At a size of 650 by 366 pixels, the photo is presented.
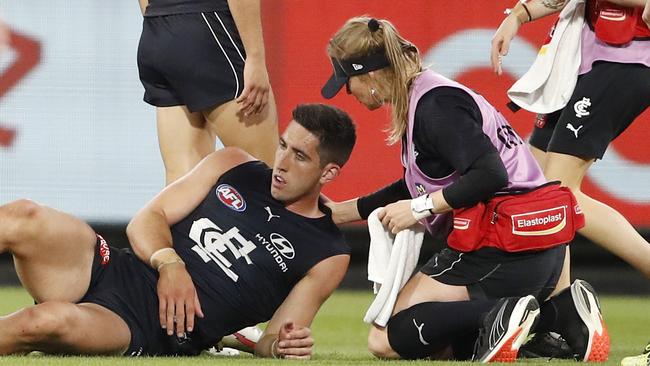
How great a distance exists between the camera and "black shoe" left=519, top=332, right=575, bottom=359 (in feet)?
16.5

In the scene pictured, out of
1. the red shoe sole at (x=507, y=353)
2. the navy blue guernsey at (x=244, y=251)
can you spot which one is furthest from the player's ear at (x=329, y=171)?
the red shoe sole at (x=507, y=353)

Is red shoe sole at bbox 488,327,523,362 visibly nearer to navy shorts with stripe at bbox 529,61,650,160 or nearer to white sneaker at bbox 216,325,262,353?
white sneaker at bbox 216,325,262,353

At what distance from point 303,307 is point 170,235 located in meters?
0.54

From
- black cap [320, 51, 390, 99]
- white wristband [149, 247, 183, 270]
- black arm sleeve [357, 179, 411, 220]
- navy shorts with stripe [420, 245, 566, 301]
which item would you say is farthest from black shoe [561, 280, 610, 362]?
white wristband [149, 247, 183, 270]

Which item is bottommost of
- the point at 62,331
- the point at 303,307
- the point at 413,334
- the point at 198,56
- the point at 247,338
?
the point at 247,338

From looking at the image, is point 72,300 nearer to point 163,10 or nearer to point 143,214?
point 143,214

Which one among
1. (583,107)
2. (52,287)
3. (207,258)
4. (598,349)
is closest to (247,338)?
(207,258)

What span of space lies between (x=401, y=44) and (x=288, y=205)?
0.70m

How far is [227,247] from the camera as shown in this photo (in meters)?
4.88

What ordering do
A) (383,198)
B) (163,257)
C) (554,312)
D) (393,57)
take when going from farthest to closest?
(383,198)
(554,312)
(393,57)
(163,257)

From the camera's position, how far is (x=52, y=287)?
4594 millimetres

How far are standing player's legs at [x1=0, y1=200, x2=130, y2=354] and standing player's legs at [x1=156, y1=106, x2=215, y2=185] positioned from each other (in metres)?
1.07

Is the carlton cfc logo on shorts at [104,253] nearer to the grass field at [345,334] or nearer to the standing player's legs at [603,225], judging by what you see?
the grass field at [345,334]

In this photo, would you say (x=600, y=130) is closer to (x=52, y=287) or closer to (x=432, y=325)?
(x=432, y=325)
